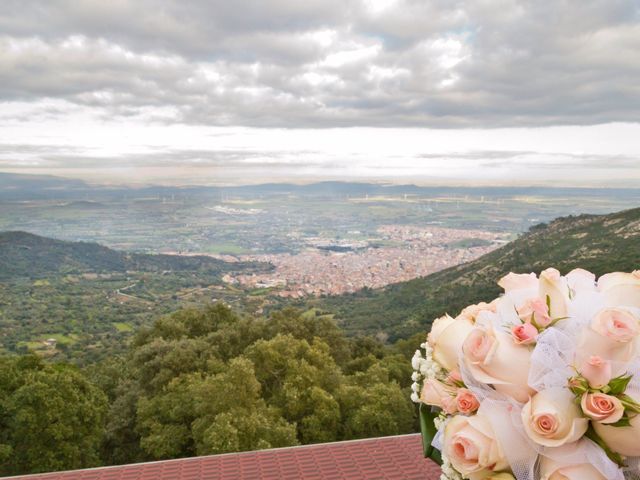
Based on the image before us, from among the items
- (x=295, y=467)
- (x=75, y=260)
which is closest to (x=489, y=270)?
(x=295, y=467)

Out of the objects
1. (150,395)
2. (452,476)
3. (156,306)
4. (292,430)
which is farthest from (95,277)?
(452,476)

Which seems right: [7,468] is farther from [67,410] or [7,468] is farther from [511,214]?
[511,214]

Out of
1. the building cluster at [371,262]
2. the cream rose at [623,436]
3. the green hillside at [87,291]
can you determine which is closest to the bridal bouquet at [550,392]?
the cream rose at [623,436]

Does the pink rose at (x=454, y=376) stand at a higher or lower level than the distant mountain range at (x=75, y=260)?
higher

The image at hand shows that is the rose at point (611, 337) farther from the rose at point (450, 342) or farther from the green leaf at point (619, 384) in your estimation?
the rose at point (450, 342)

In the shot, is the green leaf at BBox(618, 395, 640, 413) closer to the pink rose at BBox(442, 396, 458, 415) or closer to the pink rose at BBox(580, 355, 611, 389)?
the pink rose at BBox(580, 355, 611, 389)

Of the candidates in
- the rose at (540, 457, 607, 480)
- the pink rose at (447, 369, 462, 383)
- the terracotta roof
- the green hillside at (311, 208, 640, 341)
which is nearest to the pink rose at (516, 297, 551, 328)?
the pink rose at (447, 369, 462, 383)

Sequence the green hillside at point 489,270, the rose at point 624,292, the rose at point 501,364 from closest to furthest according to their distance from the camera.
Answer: the rose at point 501,364 → the rose at point 624,292 → the green hillside at point 489,270
